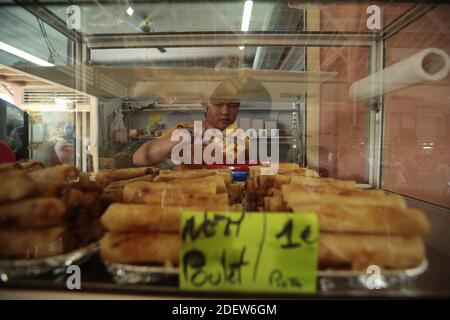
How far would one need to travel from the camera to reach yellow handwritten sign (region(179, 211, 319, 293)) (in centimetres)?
54

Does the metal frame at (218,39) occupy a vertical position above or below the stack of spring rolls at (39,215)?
above

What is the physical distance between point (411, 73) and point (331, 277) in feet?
1.87

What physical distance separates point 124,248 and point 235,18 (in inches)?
32.3

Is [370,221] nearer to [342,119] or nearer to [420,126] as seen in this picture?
[420,126]

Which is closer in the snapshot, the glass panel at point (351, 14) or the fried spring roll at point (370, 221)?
the fried spring roll at point (370, 221)

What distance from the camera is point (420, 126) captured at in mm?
952

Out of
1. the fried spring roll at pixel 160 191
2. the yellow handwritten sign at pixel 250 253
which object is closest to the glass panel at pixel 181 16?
the fried spring roll at pixel 160 191

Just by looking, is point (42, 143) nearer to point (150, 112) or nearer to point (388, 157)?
point (150, 112)

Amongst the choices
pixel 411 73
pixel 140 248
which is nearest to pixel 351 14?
pixel 411 73

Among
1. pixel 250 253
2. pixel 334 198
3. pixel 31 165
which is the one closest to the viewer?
pixel 250 253

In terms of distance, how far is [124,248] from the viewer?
22.8 inches

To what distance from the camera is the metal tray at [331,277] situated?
1.80 ft

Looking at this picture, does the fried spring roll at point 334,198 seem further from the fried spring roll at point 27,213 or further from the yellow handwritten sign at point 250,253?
the fried spring roll at point 27,213

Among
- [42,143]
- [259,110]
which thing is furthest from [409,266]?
[42,143]
